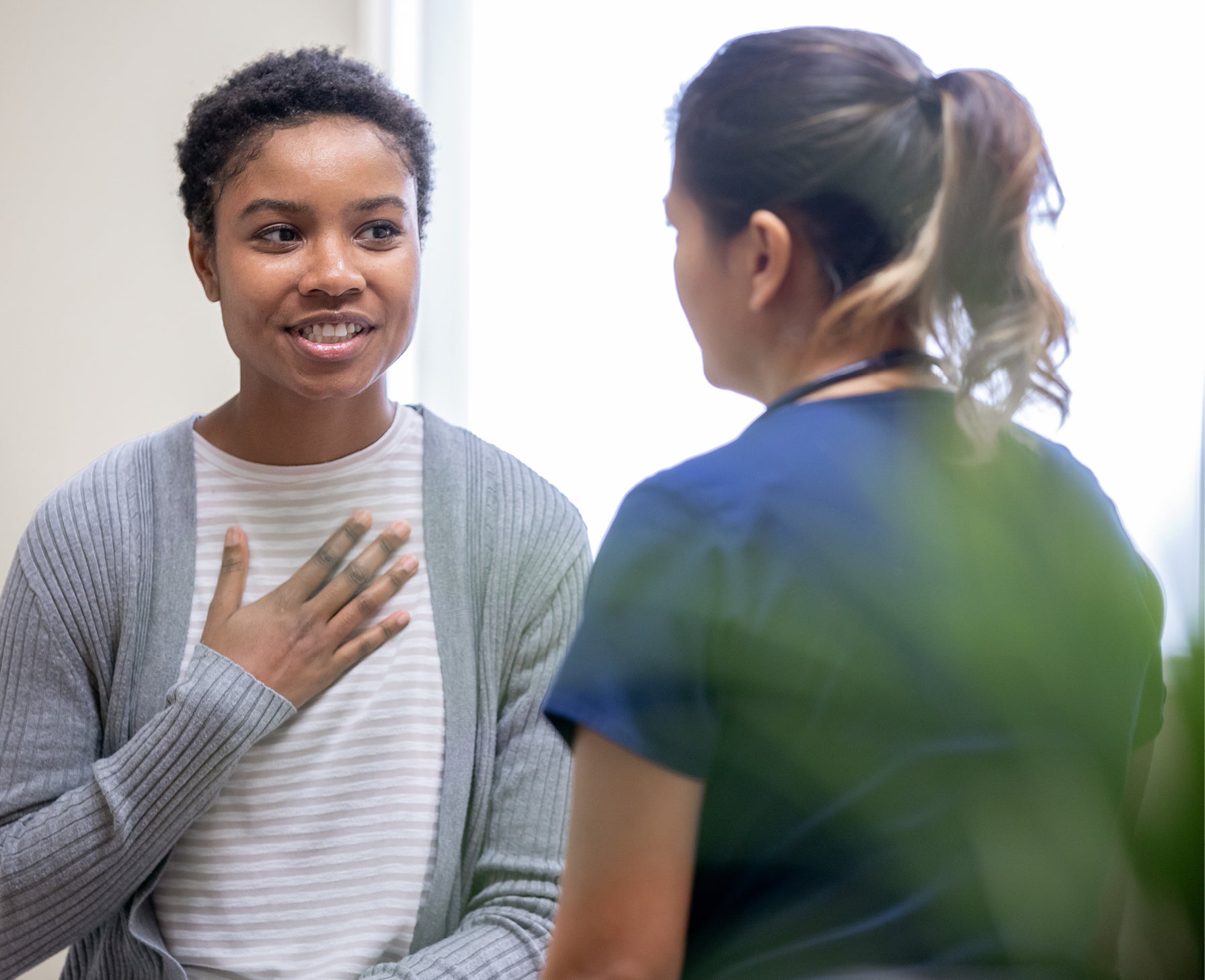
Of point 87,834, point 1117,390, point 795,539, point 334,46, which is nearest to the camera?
point 795,539

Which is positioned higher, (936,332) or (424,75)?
(424,75)

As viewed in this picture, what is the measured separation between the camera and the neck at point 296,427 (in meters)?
0.94

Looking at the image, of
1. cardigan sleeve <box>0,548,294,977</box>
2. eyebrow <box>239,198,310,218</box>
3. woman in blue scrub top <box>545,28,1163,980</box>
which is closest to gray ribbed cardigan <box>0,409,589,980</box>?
cardigan sleeve <box>0,548,294,977</box>

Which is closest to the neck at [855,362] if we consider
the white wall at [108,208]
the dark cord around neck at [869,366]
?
the dark cord around neck at [869,366]

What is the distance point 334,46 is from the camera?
1.29 meters

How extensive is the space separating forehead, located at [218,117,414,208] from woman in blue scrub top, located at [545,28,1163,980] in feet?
1.44

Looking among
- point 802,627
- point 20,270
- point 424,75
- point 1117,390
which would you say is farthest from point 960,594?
point 20,270

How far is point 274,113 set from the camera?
2.91ft

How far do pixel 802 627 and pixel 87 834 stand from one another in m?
0.62

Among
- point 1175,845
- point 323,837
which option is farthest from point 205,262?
point 1175,845

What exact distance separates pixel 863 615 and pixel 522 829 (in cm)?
51

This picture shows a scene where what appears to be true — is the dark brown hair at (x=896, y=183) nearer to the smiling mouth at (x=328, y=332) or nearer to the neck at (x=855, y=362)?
the neck at (x=855, y=362)

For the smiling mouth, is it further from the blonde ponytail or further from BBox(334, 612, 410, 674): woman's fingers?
the blonde ponytail

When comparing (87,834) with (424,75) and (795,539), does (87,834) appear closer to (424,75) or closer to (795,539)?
(795,539)
